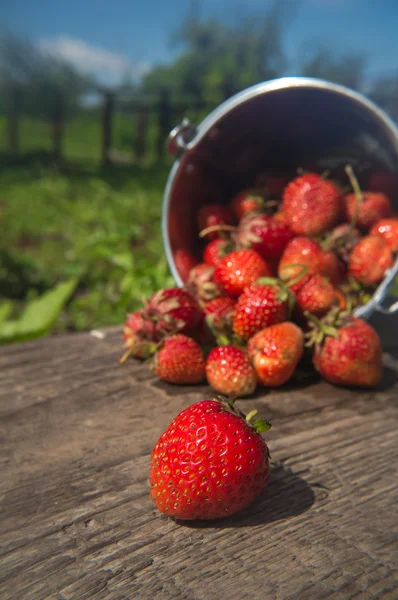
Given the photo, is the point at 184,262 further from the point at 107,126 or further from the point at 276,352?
the point at 107,126

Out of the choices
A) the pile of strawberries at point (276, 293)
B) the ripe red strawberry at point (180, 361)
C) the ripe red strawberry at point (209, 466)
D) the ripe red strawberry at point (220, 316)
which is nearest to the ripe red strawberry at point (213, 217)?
the pile of strawberries at point (276, 293)

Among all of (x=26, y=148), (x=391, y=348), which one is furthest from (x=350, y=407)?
(x=26, y=148)

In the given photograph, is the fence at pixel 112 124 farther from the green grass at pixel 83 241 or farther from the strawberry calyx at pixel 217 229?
the strawberry calyx at pixel 217 229

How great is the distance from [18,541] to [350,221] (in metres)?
0.99

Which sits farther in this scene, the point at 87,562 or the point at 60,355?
the point at 60,355

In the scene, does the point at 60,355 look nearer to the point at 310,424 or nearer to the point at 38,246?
the point at 310,424

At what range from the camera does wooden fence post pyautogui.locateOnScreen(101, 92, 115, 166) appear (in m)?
7.97

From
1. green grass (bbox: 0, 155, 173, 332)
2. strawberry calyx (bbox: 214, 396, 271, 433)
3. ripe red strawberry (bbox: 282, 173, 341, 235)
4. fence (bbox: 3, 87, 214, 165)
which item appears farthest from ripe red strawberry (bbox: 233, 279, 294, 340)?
fence (bbox: 3, 87, 214, 165)

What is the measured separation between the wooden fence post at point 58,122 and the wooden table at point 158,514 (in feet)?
22.9

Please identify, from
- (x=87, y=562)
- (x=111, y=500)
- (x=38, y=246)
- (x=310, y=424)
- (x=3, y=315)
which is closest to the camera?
(x=87, y=562)

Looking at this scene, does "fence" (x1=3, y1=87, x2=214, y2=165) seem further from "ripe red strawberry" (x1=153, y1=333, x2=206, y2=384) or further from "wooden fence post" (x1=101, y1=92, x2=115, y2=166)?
"ripe red strawberry" (x1=153, y1=333, x2=206, y2=384)

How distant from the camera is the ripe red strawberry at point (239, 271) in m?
1.22

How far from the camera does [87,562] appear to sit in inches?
26.7

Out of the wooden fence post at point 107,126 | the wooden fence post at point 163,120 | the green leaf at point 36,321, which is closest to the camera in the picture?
the green leaf at point 36,321
